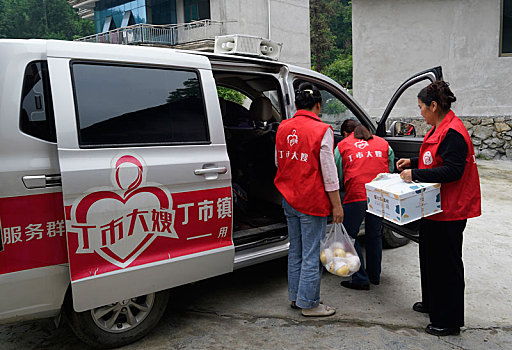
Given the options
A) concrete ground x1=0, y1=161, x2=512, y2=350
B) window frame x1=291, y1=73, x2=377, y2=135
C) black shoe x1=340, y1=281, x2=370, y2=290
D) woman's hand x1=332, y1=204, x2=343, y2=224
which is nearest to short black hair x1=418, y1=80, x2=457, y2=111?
woman's hand x1=332, y1=204, x2=343, y2=224

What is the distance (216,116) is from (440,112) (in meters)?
1.54

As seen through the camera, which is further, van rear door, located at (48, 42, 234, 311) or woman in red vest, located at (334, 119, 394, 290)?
woman in red vest, located at (334, 119, 394, 290)

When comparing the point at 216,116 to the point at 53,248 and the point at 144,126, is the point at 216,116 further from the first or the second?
the point at 53,248

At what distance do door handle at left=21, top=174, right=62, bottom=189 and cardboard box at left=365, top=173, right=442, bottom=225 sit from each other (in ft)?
6.75

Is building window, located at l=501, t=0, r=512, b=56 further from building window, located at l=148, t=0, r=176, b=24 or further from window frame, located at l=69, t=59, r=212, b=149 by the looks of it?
building window, located at l=148, t=0, r=176, b=24

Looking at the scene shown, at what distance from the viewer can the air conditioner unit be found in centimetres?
373

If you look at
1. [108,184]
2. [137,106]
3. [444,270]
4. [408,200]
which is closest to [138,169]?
[108,184]

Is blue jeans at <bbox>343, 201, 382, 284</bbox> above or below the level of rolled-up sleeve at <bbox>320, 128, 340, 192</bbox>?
below

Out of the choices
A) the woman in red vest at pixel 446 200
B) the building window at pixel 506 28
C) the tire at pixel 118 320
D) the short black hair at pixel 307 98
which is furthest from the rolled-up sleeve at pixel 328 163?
the building window at pixel 506 28

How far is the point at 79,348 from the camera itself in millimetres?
3053

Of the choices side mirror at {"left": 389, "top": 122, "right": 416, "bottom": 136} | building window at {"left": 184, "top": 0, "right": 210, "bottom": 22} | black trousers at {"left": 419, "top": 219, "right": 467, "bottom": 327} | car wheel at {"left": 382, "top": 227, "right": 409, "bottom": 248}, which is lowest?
car wheel at {"left": 382, "top": 227, "right": 409, "bottom": 248}

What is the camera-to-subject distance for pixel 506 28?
36.2 ft

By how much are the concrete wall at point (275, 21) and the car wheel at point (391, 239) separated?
49.0 ft

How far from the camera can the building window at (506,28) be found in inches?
432
